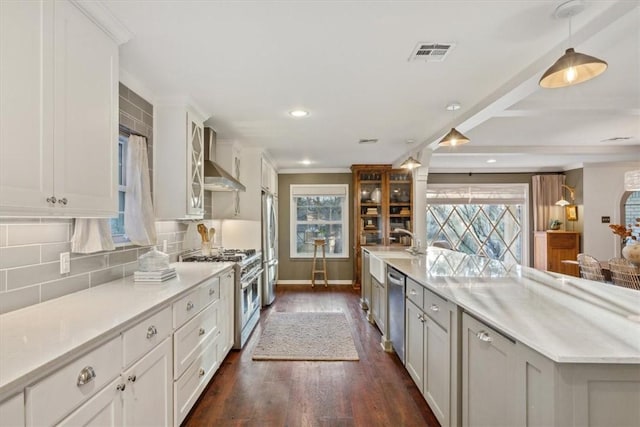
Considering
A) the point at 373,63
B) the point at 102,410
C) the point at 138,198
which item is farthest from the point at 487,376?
the point at 138,198

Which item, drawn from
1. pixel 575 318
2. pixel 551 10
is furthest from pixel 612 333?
pixel 551 10

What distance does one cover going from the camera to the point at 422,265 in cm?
285

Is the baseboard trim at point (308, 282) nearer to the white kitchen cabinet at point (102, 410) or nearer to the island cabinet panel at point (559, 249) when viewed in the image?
the island cabinet panel at point (559, 249)

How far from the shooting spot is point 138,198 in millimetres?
2459

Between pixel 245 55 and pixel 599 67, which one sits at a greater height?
pixel 245 55

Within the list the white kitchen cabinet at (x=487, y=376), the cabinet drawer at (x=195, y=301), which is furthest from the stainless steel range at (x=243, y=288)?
the white kitchen cabinet at (x=487, y=376)

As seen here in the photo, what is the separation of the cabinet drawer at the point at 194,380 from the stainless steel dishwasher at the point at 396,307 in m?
1.54

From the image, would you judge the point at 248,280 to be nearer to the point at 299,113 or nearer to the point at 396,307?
the point at 396,307

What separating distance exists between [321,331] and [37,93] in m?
3.28

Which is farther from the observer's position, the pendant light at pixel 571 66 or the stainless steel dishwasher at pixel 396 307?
the stainless steel dishwasher at pixel 396 307

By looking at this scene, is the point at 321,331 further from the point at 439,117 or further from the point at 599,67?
the point at 599,67

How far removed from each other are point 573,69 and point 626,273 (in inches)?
131

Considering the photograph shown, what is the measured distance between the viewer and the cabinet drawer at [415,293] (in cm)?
223

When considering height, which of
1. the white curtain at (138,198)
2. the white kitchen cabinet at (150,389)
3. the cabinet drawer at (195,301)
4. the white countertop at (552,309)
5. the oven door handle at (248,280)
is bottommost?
the white kitchen cabinet at (150,389)
